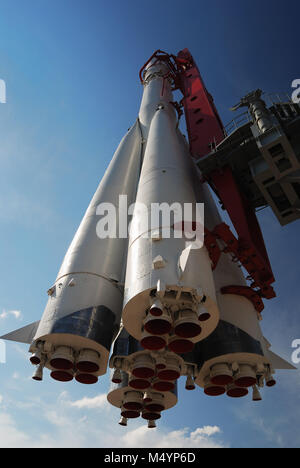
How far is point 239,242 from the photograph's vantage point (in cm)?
934


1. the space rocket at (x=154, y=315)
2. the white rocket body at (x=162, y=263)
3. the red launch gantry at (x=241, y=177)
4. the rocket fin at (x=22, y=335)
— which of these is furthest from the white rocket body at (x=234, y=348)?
the rocket fin at (x=22, y=335)

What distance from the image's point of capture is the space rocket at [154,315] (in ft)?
22.4

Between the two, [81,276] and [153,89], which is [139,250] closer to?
[81,276]

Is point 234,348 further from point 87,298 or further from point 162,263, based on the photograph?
point 87,298

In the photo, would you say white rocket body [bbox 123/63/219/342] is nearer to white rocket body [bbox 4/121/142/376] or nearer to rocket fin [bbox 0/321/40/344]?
white rocket body [bbox 4/121/142/376]

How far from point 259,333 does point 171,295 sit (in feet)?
9.91

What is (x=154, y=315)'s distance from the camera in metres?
6.43

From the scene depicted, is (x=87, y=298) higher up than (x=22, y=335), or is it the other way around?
(x=87, y=298)

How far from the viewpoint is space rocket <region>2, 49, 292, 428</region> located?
22.4 ft

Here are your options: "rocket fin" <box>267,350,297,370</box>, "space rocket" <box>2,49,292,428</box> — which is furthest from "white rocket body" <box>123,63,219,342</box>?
"rocket fin" <box>267,350,297,370</box>

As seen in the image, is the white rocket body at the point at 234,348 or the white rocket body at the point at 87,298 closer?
the white rocket body at the point at 87,298
